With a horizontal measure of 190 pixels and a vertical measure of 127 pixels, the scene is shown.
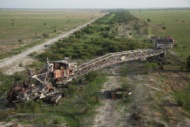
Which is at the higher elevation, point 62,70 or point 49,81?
point 62,70

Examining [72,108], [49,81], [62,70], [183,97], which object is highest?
[62,70]

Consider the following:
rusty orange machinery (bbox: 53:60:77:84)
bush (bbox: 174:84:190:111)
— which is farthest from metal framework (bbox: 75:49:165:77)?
bush (bbox: 174:84:190:111)

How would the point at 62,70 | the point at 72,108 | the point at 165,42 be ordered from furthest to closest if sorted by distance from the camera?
the point at 165,42, the point at 62,70, the point at 72,108

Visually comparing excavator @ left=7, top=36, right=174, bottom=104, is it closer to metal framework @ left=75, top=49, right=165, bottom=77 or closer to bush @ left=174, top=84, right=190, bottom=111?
metal framework @ left=75, top=49, right=165, bottom=77

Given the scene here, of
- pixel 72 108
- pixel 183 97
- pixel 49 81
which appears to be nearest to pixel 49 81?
pixel 49 81

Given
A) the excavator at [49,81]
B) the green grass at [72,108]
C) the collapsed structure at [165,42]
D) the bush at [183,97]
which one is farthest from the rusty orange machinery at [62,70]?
the collapsed structure at [165,42]

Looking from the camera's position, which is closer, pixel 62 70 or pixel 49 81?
pixel 49 81

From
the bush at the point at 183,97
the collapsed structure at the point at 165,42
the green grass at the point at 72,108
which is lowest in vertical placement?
the green grass at the point at 72,108

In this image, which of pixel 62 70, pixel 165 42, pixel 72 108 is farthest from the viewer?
pixel 165 42

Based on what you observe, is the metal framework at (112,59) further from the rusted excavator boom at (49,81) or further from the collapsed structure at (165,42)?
the collapsed structure at (165,42)

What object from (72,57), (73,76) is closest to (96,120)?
(73,76)

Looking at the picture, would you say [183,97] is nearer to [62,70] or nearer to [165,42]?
[62,70]

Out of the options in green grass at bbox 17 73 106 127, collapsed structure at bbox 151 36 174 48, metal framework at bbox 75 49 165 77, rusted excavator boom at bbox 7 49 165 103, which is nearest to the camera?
green grass at bbox 17 73 106 127
